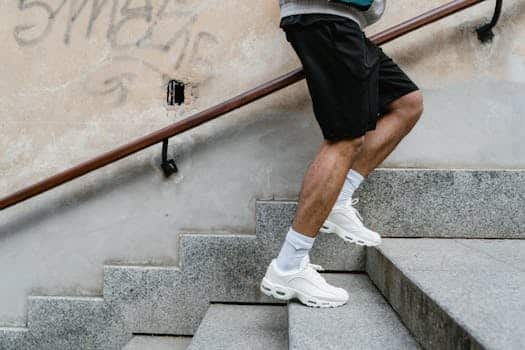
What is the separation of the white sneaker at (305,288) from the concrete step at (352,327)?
1.2 inches

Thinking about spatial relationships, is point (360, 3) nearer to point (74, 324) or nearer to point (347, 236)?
point (347, 236)

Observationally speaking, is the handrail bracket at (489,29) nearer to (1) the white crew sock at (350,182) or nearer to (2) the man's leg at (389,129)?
(2) the man's leg at (389,129)

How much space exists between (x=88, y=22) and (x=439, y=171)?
202cm

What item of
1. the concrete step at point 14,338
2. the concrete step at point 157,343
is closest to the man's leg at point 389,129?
the concrete step at point 157,343

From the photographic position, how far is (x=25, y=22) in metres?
2.60

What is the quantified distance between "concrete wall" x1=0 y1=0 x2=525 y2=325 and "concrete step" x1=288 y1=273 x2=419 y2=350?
2.51 ft

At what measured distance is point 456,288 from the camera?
4.87 feet

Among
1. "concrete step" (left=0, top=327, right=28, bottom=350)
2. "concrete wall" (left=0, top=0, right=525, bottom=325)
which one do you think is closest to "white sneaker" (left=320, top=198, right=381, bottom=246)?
"concrete wall" (left=0, top=0, right=525, bottom=325)

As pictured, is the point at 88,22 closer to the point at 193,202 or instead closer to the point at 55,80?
the point at 55,80

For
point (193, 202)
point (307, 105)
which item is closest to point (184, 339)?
point (193, 202)

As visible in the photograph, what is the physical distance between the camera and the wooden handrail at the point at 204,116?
2299mm

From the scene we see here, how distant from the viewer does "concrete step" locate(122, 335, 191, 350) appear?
2.35 m

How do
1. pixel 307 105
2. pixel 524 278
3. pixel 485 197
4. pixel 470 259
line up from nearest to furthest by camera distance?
pixel 524 278 → pixel 470 259 → pixel 485 197 → pixel 307 105

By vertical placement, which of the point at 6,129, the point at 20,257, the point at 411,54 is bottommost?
the point at 20,257
